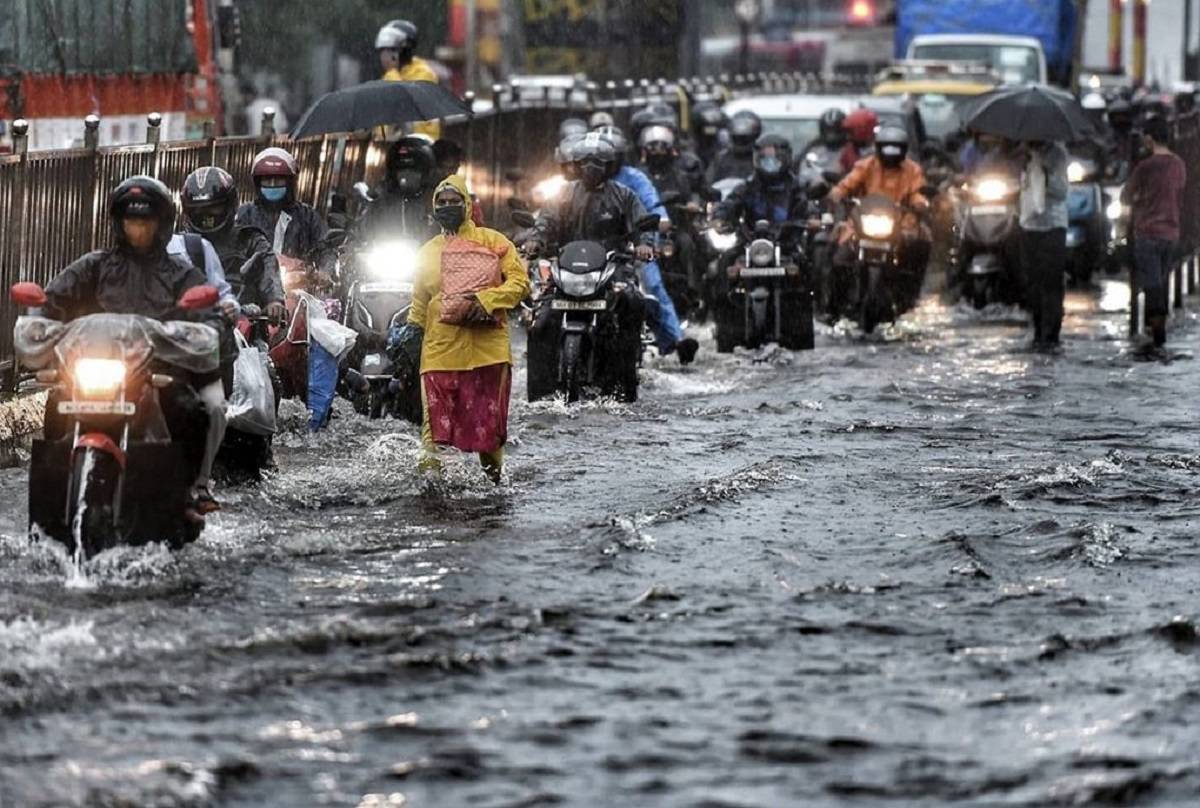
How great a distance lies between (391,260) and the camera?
15.5m

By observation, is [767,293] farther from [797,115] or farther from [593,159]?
[797,115]

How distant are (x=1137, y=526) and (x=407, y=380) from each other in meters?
4.75

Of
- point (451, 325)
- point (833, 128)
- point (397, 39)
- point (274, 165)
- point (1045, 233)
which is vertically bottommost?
point (1045, 233)

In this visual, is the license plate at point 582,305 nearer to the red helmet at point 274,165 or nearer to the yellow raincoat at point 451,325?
the red helmet at point 274,165

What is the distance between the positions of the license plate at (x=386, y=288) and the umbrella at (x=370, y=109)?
155 centimetres

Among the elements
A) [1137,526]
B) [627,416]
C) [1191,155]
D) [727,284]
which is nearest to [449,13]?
[1191,155]

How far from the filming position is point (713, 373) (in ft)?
62.4

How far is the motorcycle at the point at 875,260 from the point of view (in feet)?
70.7

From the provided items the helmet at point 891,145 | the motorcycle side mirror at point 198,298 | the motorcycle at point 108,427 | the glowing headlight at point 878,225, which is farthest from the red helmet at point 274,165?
the helmet at point 891,145

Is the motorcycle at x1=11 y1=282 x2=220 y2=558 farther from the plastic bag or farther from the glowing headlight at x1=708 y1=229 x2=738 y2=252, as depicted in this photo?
the glowing headlight at x1=708 y1=229 x2=738 y2=252

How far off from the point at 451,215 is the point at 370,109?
4.17 metres

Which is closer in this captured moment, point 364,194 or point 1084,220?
point 364,194

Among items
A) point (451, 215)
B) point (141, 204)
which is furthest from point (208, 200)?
point (141, 204)

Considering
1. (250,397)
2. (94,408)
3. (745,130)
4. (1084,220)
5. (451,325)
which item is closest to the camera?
(94,408)
